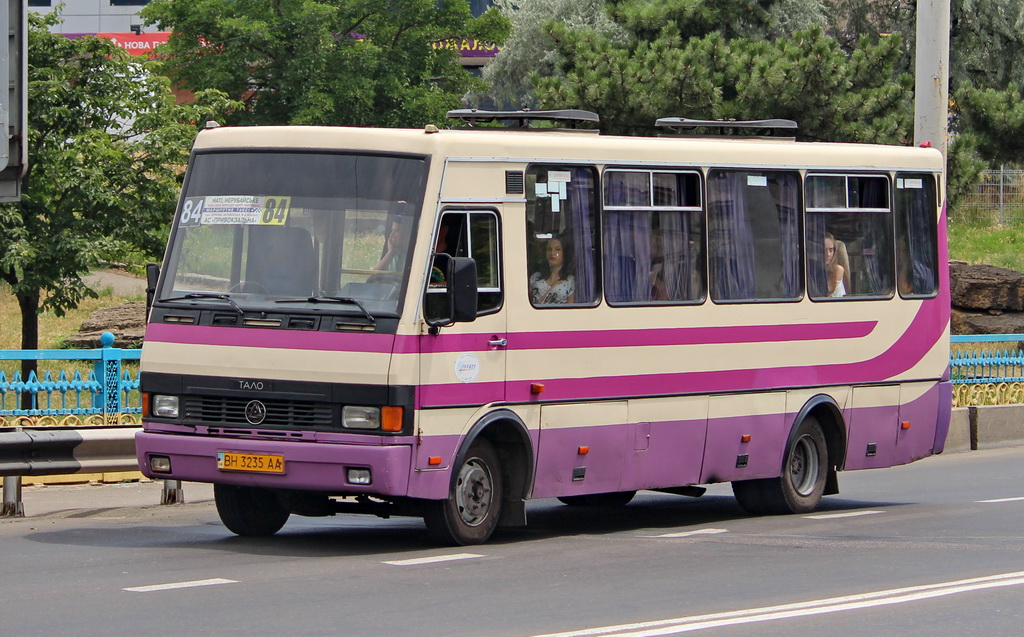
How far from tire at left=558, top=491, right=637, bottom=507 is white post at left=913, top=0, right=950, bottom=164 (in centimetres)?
744

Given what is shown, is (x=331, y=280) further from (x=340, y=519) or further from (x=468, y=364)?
(x=340, y=519)

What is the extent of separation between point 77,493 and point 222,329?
4.55 meters

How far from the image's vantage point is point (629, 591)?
29.3ft

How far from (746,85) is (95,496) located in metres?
19.2

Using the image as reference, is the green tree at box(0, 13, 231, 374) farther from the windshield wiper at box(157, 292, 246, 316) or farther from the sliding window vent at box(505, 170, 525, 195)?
the sliding window vent at box(505, 170, 525, 195)

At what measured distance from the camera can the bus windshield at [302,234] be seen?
Answer: 33.7 ft

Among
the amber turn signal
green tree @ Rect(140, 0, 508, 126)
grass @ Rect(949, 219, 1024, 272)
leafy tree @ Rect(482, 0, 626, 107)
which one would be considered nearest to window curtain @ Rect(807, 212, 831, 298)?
the amber turn signal

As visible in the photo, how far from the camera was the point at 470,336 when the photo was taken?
10.5 meters

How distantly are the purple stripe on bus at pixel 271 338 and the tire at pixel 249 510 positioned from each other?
122cm

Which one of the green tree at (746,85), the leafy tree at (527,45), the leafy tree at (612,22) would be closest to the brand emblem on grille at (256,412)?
the green tree at (746,85)

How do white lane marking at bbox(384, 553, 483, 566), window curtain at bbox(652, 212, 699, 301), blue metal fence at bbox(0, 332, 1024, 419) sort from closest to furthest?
white lane marking at bbox(384, 553, 483, 566) < window curtain at bbox(652, 212, 699, 301) < blue metal fence at bbox(0, 332, 1024, 419)

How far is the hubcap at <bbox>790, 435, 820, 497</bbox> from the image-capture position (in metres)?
13.6

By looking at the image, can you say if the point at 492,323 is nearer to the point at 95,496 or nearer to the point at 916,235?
the point at 95,496

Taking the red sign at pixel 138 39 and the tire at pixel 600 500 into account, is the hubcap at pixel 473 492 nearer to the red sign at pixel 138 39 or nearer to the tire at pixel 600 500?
the tire at pixel 600 500
